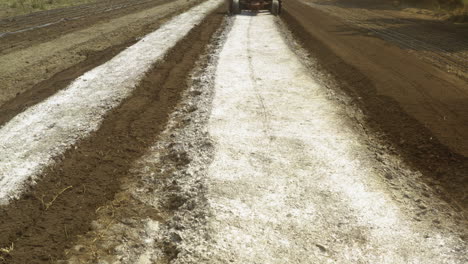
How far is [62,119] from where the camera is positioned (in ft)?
26.1

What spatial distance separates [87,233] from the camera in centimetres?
463

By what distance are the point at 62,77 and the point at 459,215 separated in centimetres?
990

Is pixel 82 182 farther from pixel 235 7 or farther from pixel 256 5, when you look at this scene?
pixel 235 7

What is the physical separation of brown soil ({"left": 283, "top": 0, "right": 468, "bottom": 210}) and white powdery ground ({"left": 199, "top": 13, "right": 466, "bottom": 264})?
75cm

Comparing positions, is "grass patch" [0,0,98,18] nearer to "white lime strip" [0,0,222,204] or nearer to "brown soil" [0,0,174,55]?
"brown soil" [0,0,174,55]

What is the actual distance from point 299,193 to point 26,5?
26577 millimetres

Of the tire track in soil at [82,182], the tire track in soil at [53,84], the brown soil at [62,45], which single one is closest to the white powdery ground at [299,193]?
the tire track in soil at [82,182]

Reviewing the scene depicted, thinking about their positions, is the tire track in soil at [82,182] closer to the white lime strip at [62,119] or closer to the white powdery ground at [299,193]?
the white lime strip at [62,119]

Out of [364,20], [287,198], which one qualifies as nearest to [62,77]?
[287,198]

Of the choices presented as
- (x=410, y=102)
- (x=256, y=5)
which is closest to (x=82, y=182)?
(x=410, y=102)

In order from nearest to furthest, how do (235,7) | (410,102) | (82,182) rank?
(82,182), (410,102), (235,7)

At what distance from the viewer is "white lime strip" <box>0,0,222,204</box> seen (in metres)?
6.18

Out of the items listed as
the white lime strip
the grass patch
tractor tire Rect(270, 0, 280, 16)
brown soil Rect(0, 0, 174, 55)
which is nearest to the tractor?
tractor tire Rect(270, 0, 280, 16)

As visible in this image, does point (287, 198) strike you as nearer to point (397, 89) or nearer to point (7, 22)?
point (397, 89)
